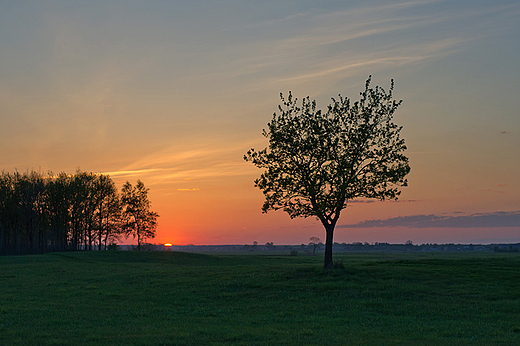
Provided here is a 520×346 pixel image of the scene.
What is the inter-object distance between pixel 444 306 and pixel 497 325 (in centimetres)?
592

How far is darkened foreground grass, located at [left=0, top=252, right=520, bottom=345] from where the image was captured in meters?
19.8

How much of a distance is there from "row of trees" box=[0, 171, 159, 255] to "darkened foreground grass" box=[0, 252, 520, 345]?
195 ft

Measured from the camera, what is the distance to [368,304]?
30.0 m

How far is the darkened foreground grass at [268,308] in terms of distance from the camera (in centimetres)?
1983

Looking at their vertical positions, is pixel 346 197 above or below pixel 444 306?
above

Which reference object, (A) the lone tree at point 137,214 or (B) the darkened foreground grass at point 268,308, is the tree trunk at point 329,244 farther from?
(A) the lone tree at point 137,214

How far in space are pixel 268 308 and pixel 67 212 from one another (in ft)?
295

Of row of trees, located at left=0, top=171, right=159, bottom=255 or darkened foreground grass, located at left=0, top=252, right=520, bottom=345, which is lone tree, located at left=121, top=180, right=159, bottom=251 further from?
darkened foreground grass, located at left=0, top=252, right=520, bottom=345

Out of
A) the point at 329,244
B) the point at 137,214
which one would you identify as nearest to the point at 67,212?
the point at 137,214

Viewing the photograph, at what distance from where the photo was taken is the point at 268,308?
29.4 meters

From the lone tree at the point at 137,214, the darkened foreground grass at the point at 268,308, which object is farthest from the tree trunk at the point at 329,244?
the lone tree at the point at 137,214

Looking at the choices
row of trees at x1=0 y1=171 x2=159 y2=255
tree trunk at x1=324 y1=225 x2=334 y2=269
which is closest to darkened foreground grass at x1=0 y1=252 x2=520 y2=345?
tree trunk at x1=324 y1=225 x2=334 y2=269

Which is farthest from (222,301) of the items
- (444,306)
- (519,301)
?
(519,301)

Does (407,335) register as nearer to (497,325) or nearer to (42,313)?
(497,325)
